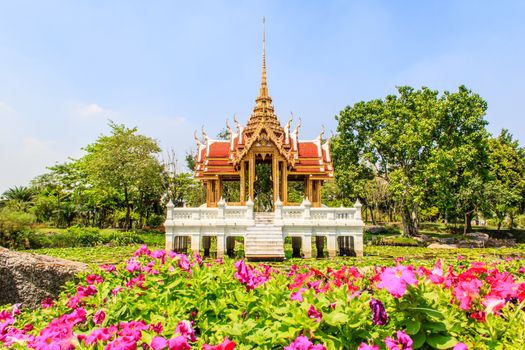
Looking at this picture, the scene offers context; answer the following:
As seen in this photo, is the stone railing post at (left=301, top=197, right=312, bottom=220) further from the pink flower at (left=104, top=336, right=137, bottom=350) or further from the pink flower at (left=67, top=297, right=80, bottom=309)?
the pink flower at (left=104, top=336, right=137, bottom=350)

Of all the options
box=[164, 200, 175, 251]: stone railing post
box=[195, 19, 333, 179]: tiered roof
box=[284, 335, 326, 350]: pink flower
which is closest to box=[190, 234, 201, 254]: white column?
box=[164, 200, 175, 251]: stone railing post

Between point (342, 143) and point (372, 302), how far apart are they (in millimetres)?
27840

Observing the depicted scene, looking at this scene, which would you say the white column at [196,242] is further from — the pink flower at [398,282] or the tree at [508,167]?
the tree at [508,167]

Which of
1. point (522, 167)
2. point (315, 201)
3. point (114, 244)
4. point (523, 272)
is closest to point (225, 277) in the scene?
point (523, 272)

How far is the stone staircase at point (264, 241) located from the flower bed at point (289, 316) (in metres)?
11.2

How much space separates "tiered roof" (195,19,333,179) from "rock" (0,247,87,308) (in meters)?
13.2

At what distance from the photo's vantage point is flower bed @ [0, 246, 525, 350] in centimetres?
190

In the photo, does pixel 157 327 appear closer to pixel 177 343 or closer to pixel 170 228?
pixel 177 343

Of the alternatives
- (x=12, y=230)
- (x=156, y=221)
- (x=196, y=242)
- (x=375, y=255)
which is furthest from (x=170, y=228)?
(x=156, y=221)

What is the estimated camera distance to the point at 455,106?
2675cm

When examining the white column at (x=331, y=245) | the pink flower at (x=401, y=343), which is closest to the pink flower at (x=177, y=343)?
the pink flower at (x=401, y=343)

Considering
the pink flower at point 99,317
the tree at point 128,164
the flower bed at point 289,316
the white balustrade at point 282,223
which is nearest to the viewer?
the flower bed at point 289,316

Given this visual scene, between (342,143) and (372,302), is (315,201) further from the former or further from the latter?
(372,302)

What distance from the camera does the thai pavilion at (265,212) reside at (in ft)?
51.6
